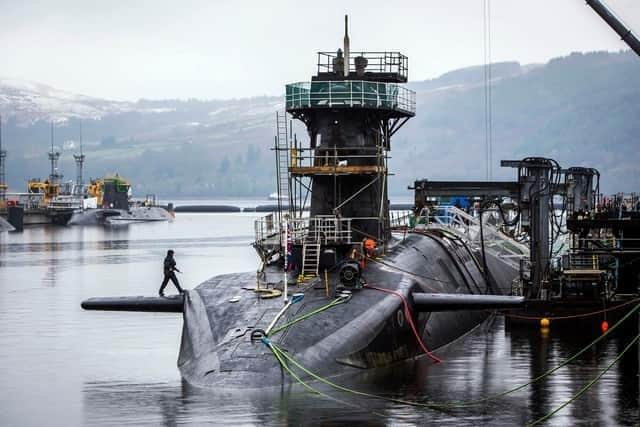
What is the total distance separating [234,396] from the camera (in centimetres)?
2800

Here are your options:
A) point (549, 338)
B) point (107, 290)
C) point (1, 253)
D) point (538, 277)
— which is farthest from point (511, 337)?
point (1, 253)

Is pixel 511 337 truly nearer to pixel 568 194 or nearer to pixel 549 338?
pixel 549 338

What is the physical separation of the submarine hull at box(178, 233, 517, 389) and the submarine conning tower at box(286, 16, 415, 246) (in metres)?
3.46

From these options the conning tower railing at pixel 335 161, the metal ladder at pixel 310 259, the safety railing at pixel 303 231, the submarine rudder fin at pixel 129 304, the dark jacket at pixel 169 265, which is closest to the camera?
the submarine rudder fin at pixel 129 304

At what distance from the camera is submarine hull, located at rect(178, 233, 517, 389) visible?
2944 centimetres

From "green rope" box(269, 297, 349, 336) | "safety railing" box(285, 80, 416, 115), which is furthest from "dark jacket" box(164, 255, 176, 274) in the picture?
"safety railing" box(285, 80, 416, 115)

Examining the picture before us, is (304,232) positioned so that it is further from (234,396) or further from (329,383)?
(234,396)

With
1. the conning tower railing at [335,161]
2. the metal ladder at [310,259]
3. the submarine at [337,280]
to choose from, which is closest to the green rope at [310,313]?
the submarine at [337,280]

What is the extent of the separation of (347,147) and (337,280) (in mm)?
7957

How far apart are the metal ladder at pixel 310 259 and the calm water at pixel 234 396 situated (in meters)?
4.69

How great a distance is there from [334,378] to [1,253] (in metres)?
76.4

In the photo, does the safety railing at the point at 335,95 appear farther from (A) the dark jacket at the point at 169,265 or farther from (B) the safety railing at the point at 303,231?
(A) the dark jacket at the point at 169,265

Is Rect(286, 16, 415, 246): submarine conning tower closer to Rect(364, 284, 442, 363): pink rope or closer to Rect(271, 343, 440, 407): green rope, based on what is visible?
Rect(364, 284, 442, 363): pink rope

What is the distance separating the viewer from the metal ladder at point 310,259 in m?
37.3
